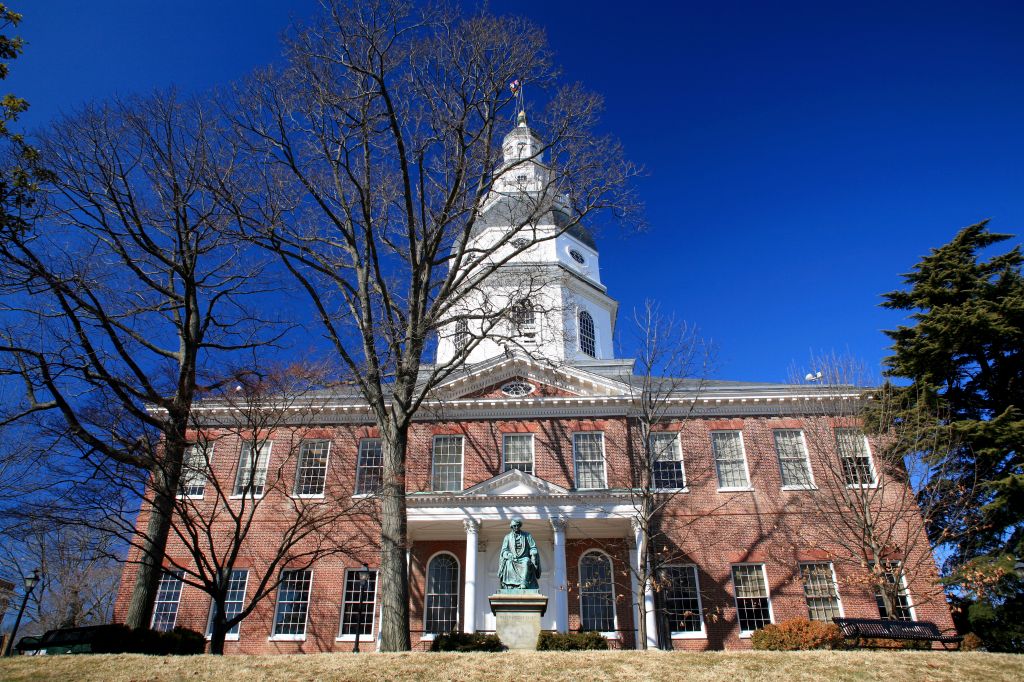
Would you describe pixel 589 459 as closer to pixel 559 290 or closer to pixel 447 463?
pixel 447 463

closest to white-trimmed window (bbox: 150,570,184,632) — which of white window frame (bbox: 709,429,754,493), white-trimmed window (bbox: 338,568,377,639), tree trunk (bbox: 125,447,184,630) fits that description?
white-trimmed window (bbox: 338,568,377,639)

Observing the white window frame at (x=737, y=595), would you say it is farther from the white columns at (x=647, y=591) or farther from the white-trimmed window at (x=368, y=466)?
the white-trimmed window at (x=368, y=466)

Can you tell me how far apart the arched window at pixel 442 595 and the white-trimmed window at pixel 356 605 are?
1792 mm

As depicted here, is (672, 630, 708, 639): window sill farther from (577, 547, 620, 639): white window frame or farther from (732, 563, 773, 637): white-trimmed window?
(577, 547, 620, 639): white window frame

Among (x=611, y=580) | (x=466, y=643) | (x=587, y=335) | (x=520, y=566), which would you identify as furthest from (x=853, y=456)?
(x=466, y=643)

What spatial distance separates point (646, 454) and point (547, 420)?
173 inches

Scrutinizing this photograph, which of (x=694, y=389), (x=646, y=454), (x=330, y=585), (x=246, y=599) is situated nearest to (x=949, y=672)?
(x=646, y=454)

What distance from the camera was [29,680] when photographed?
29.6ft

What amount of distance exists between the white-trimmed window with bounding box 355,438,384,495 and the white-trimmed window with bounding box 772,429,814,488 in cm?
1418

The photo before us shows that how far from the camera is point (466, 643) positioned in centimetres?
1567

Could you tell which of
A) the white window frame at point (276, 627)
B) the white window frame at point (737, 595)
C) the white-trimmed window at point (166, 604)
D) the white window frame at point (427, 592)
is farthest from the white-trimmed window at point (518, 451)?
the white-trimmed window at point (166, 604)

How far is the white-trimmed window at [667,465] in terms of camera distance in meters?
23.1

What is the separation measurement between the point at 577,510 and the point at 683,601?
15.0 ft

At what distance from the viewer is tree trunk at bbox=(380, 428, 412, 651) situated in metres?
14.0
